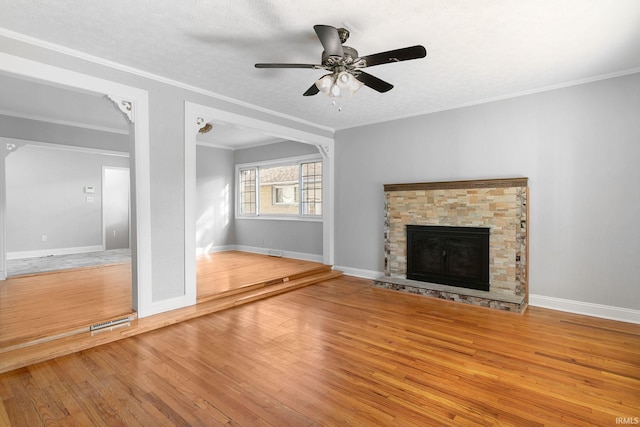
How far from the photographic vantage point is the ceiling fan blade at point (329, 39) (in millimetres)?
2109

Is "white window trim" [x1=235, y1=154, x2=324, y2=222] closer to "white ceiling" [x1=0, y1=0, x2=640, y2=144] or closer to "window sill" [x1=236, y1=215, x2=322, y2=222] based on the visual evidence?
"window sill" [x1=236, y1=215, x2=322, y2=222]

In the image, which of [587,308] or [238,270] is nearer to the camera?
[587,308]

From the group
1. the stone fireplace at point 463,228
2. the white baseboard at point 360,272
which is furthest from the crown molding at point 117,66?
the white baseboard at point 360,272

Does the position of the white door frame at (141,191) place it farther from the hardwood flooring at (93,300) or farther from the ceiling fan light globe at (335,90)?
the ceiling fan light globe at (335,90)

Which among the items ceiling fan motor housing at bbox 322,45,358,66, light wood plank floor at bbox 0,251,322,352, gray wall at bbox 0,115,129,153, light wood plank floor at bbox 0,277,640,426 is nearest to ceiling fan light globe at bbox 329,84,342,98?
ceiling fan motor housing at bbox 322,45,358,66

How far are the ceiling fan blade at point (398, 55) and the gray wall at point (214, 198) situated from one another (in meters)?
6.06

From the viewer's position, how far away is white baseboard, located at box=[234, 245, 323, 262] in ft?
22.1

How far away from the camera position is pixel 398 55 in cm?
228

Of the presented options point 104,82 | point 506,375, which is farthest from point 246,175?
point 506,375

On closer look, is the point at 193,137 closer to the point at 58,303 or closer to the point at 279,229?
the point at 58,303

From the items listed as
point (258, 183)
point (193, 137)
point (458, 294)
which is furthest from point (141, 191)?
point (258, 183)

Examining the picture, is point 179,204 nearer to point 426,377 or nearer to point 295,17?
point 295,17

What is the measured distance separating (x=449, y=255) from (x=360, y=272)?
1665mm

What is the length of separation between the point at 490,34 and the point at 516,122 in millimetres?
1896
